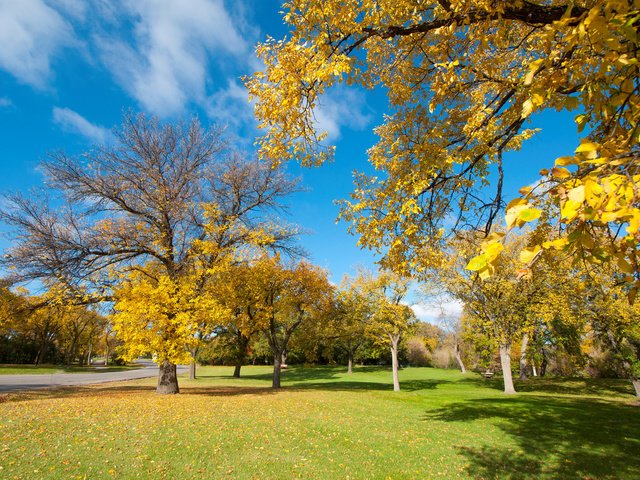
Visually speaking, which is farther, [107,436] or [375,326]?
[375,326]

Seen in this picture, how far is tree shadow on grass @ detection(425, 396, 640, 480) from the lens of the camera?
6.94 metres

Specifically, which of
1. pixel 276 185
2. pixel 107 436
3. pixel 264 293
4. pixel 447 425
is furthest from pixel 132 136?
pixel 447 425

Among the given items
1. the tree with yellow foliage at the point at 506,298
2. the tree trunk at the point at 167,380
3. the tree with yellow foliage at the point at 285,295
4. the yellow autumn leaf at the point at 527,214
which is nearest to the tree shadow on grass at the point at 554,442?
the tree with yellow foliage at the point at 506,298

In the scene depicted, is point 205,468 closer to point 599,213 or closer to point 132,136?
point 599,213

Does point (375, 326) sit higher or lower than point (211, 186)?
lower

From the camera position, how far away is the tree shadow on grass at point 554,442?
6.94 metres

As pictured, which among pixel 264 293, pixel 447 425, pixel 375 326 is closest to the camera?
pixel 447 425

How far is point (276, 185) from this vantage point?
18.4 meters

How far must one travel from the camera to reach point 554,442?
9180mm

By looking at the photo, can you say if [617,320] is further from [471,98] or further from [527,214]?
[527,214]

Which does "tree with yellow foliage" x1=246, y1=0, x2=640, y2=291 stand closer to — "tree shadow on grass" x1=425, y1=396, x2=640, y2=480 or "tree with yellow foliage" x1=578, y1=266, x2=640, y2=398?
"tree shadow on grass" x1=425, y1=396, x2=640, y2=480

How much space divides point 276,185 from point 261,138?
1377cm

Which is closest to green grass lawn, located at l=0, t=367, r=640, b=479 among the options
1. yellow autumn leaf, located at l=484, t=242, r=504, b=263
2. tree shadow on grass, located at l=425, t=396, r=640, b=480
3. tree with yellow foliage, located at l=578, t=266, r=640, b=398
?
tree shadow on grass, located at l=425, t=396, r=640, b=480

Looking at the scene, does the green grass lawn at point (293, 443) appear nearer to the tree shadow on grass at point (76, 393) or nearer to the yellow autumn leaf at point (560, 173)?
the tree shadow on grass at point (76, 393)
